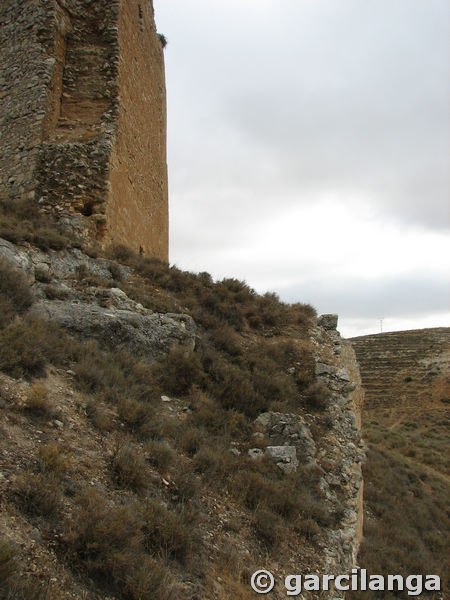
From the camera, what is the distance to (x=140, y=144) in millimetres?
11734

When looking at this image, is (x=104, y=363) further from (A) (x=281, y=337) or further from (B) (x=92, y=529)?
(A) (x=281, y=337)

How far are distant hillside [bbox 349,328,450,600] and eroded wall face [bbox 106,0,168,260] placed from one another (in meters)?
8.82

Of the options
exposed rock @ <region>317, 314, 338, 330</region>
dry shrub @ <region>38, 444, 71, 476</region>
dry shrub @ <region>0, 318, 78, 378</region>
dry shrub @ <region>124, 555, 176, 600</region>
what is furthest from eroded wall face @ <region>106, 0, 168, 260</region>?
dry shrub @ <region>124, 555, 176, 600</region>

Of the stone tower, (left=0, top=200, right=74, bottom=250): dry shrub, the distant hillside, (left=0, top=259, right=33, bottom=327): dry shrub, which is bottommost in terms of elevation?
the distant hillside

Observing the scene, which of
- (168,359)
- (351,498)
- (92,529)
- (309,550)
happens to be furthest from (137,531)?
(351,498)

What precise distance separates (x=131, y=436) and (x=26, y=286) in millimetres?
2724

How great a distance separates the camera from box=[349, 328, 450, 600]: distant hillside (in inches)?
333

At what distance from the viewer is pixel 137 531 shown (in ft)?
9.87

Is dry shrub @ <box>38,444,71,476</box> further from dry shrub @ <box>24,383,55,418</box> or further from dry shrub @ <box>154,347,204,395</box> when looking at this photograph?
dry shrub @ <box>154,347,204,395</box>

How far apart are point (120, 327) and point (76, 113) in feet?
22.6

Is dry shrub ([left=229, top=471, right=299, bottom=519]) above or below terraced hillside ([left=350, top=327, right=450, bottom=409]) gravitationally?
below

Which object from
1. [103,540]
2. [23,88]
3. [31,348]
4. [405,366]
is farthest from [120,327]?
[405,366]

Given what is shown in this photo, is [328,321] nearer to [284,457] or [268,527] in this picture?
[284,457]

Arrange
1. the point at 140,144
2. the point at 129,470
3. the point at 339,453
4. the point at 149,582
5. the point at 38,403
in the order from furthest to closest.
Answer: the point at 140,144
the point at 339,453
the point at 38,403
the point at 129,470
the point at 149,582
